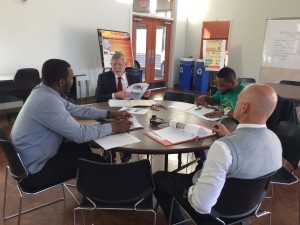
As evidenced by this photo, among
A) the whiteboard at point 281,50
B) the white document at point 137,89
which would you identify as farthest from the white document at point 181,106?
the whiteboard at point 281,50

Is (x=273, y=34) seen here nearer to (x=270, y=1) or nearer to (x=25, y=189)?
(x=270, y=1)

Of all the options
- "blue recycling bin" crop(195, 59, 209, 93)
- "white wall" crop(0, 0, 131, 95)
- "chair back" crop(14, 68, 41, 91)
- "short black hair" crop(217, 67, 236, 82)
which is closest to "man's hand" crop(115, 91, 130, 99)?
"short black hair" crop(217, 67, 236, 82)

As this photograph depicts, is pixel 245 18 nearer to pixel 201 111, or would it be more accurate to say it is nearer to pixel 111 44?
pixel 111 44

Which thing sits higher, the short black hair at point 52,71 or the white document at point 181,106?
the short black hair at point 52,71

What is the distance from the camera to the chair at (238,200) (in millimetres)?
1208

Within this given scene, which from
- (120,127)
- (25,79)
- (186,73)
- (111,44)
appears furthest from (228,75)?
(186,73)

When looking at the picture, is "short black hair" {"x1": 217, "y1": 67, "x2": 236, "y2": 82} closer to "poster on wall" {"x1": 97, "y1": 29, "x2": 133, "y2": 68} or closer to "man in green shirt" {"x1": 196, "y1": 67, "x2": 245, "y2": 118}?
"man in green shirt" {"x1": 196, "y1": 67, "x2": 245, "y2": 118}

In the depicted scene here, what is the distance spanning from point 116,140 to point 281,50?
622cm

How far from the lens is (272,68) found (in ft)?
22.3

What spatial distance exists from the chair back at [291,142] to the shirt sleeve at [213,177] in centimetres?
109

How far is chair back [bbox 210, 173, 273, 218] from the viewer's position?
120 centimetres

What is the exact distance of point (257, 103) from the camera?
1190 mm

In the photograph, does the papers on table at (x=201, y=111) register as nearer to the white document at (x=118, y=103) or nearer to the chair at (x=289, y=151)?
the chair at (x=289, y=151)

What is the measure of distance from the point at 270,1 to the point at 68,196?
6700 millimetres
